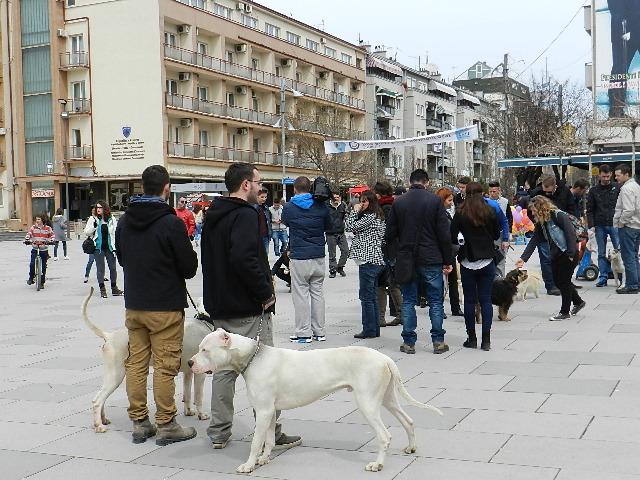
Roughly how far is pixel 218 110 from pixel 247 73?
464cm

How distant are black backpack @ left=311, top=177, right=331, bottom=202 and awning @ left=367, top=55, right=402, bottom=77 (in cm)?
6866

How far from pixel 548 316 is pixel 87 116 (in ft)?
150

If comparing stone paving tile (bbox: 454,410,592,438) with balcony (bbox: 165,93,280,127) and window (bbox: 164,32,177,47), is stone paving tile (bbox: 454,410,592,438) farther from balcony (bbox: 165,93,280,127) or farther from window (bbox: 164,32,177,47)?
window (bbox: 164,32,177,47)

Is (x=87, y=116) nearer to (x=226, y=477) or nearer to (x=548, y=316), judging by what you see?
(x=548, y=316)

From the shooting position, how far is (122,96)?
50688 millimetres

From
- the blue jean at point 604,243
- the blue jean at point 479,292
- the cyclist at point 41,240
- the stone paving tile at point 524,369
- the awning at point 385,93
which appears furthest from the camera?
the awning at point 385,93

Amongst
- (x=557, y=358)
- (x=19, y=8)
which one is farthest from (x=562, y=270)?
(x=19, y=8)

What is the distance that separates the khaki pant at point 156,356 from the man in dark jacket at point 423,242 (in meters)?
3.37

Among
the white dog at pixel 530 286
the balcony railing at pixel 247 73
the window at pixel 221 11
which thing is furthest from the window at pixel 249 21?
A: the white dog at pixel 530 286

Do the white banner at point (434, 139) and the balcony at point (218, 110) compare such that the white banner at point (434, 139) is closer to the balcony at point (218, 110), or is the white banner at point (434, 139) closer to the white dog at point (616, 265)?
the white dog at point (616, 265)

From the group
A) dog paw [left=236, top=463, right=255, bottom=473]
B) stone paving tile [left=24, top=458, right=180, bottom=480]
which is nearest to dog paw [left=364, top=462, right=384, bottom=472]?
dog paw [left=236, top=463, right=255, bottom=473]

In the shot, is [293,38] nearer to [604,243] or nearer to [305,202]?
[604,243]

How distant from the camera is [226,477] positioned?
479 centimetres

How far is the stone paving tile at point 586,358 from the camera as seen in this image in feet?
25.7
